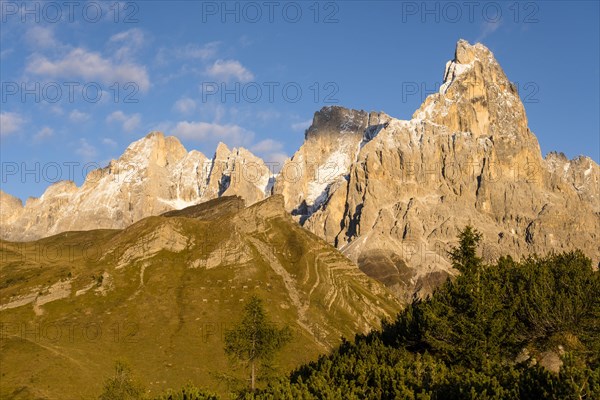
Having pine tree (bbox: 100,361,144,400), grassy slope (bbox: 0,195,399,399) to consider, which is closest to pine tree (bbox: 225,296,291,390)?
grassy slope (bbox: 0,195,399,399)

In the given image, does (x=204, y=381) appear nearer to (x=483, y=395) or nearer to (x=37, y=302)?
(x=37, y=302)

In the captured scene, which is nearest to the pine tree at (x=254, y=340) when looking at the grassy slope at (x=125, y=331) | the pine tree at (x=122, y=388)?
the grassy slope at (x=125, y=331)

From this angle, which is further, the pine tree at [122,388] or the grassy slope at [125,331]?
the grassy slope at [125,331]

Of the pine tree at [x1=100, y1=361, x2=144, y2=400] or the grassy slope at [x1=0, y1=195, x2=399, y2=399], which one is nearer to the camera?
the pine tree at [x1=100, y1=361, x2=144, y2=400]

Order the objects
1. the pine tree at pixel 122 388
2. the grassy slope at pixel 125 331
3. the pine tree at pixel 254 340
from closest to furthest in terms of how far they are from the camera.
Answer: the pine tree at pixel 122 388
the pine tree at pixel 254 340
the grassy slope at pixel 125 331

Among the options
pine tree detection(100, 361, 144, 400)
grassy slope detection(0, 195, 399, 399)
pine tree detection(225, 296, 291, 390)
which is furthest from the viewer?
grassy slope detection(0, 195, 399, 399)

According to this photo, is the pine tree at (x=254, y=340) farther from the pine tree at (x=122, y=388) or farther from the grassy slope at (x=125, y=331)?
the pine tree at (x=122, y=388)

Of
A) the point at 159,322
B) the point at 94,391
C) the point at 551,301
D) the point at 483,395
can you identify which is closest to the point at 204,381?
the point at 94,391

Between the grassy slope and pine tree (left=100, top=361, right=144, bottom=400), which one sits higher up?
the grassy slope

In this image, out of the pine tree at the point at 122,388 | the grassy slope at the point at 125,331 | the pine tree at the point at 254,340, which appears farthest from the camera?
the grassy slope at the point at 125,331

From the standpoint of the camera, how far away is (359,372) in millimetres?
52281

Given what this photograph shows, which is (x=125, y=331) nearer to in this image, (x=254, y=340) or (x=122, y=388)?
(x=122, y=388)

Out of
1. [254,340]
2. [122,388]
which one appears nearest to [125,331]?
[122,388]

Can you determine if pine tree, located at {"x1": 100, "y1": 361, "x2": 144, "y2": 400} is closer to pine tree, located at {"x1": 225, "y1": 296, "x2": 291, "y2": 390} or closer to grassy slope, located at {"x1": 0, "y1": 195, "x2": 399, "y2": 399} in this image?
grassy slope, located at {"x1": 0, "y1": 195, "x2": 399, "y2": 399}
